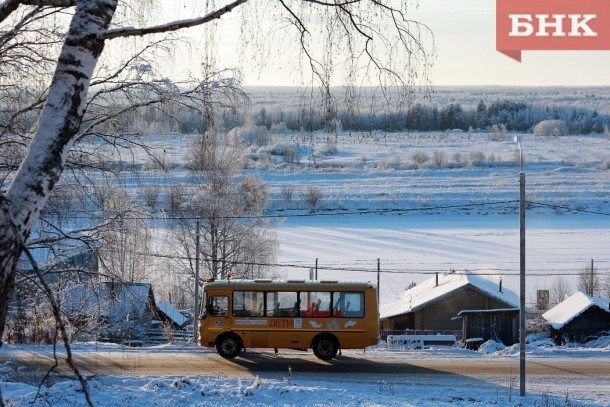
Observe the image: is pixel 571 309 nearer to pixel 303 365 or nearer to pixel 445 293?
pixel 445 293

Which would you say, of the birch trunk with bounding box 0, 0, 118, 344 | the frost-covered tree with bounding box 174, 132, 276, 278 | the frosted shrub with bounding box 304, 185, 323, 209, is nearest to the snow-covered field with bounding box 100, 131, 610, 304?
the frosted shrub with bounding box 304, 185, 323, 209

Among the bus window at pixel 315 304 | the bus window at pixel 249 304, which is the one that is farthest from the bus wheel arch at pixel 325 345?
the bus window at pixel 249 304

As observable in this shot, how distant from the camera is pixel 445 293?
117 feet

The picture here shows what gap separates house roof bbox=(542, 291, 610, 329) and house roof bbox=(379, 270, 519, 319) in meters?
1.63

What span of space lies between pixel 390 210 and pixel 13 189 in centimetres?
6208

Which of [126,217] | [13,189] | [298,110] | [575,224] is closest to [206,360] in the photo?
[126,217]

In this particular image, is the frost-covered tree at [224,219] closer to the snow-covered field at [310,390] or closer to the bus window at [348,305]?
the bus window at [348,305]

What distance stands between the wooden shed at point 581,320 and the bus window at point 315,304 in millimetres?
15043

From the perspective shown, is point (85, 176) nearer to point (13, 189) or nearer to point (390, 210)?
point (13, 189)

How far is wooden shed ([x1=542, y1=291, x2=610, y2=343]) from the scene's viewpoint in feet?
108

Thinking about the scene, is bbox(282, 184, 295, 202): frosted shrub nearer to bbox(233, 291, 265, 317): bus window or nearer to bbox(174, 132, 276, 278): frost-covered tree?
bbox(174, 132, 276, 278): frost-covered tree

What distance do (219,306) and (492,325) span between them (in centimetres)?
1552

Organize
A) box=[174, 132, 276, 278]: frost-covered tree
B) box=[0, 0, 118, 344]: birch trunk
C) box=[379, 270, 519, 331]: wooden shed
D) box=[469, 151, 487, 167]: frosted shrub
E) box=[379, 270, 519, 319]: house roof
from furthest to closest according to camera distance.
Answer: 1. box=[469, 151, 487, 167]: frosted shrub
2. box=[174, 132, 276, 278]: frost-covered tree
3. box=[379, 270, 519, 331]: wooden shed
4. box=[379, 270, 519, 319]: house roof
5. box=[0, 0, 118, 344]: birch trunk

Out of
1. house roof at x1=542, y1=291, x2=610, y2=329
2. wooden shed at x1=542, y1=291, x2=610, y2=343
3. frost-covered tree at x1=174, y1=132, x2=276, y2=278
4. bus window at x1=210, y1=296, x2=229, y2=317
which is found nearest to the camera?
bus window at x1=210, y1=296, x2=229, y2=317
